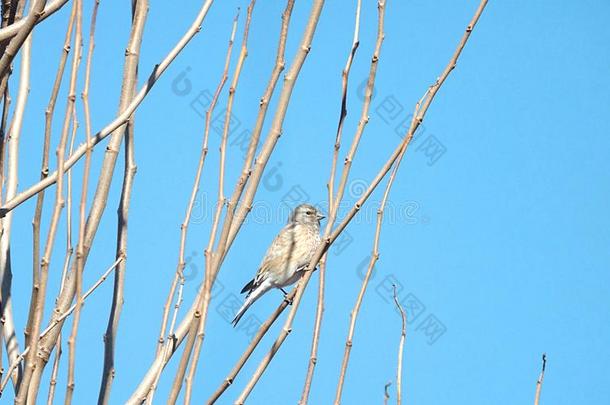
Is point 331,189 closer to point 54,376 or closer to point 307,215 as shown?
point 54,376

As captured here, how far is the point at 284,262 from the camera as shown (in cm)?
579

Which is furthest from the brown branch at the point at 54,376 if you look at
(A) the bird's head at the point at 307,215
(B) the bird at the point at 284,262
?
(A) the bird's head at the point at 307,215

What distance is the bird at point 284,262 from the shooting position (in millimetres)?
5754

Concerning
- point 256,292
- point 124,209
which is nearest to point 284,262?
point 256,292

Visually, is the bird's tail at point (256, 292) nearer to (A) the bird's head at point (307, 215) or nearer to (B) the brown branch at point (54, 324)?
(A) the bird's head at point (307, 215)

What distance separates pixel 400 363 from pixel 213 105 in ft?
3.38

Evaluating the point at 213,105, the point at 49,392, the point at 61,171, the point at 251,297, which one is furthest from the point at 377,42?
the point at 251,297

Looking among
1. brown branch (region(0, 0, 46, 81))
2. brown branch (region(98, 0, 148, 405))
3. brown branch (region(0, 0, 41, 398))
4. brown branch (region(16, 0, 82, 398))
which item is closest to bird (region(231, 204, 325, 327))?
brown branch (region(98, 0, 148, 405))

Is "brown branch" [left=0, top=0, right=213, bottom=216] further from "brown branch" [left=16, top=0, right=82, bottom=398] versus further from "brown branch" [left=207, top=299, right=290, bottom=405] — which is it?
"brown branch" [left=207, top=299, right=290, bottom=405]

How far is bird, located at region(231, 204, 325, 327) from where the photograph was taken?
5.75 m

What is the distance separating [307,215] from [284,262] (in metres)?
0.61

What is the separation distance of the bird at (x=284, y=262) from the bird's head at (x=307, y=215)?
13cm

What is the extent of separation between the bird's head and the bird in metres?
0.13

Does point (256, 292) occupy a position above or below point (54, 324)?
above
